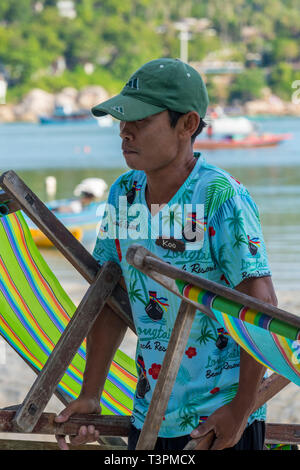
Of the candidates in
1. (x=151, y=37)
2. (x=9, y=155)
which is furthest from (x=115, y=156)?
(x=151, y=37)

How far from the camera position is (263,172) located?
116 feet

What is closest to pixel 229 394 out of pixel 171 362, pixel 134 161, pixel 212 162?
pixel 171 362

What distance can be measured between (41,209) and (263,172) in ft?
110

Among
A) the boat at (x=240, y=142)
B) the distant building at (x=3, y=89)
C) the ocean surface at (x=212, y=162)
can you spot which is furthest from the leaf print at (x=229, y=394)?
the distant building at (x=3, y=89)

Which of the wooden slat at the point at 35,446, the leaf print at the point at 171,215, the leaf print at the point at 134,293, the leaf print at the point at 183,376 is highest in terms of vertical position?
the leaf print at the point at 171,215

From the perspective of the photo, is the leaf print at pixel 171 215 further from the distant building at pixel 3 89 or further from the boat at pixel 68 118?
the distant building at pixel 3 89

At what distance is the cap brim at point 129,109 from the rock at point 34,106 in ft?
281

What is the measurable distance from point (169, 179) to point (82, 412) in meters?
0.64

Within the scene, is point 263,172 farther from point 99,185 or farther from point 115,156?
point 99,185

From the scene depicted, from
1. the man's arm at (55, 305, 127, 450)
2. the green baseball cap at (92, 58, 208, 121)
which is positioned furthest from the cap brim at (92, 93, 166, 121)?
the man's arm at (55, 305, 127, 450)

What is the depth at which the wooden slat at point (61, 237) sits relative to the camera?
2.12 meters

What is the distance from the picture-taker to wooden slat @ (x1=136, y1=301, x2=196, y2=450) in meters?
1.65

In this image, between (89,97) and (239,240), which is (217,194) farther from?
(89,97)

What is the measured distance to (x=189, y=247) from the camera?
1795 mm
